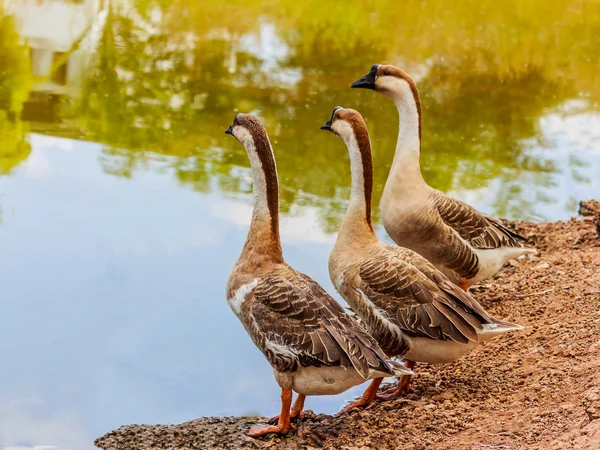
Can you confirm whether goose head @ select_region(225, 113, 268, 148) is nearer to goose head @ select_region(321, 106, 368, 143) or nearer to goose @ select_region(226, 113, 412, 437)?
goose @ select_region(226, 113, 412, 437)

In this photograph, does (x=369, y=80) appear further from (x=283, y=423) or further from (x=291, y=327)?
(x=283, y=423)

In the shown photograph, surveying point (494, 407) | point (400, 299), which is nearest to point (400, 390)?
point (400, 299)

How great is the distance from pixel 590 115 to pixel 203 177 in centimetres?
657

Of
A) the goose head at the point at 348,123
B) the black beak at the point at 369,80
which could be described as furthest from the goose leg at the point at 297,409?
the black beak at the point at 369,80

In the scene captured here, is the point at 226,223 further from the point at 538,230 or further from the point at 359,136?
the point at 538,230

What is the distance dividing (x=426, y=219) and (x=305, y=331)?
2005 millimetres

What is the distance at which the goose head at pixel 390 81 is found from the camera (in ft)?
20.3

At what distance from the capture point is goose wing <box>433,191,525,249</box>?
20.3 feet

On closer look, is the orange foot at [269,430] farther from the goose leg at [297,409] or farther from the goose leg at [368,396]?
the goose leg at [368,396]

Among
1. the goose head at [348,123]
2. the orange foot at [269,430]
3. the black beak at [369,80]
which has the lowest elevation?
the orange foot at [269,430]

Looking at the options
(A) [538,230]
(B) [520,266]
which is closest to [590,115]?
(A) [538,230]

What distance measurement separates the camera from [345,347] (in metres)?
4.25

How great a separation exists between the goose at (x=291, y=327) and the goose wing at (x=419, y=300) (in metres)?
0.35

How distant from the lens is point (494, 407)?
4.42 meters
